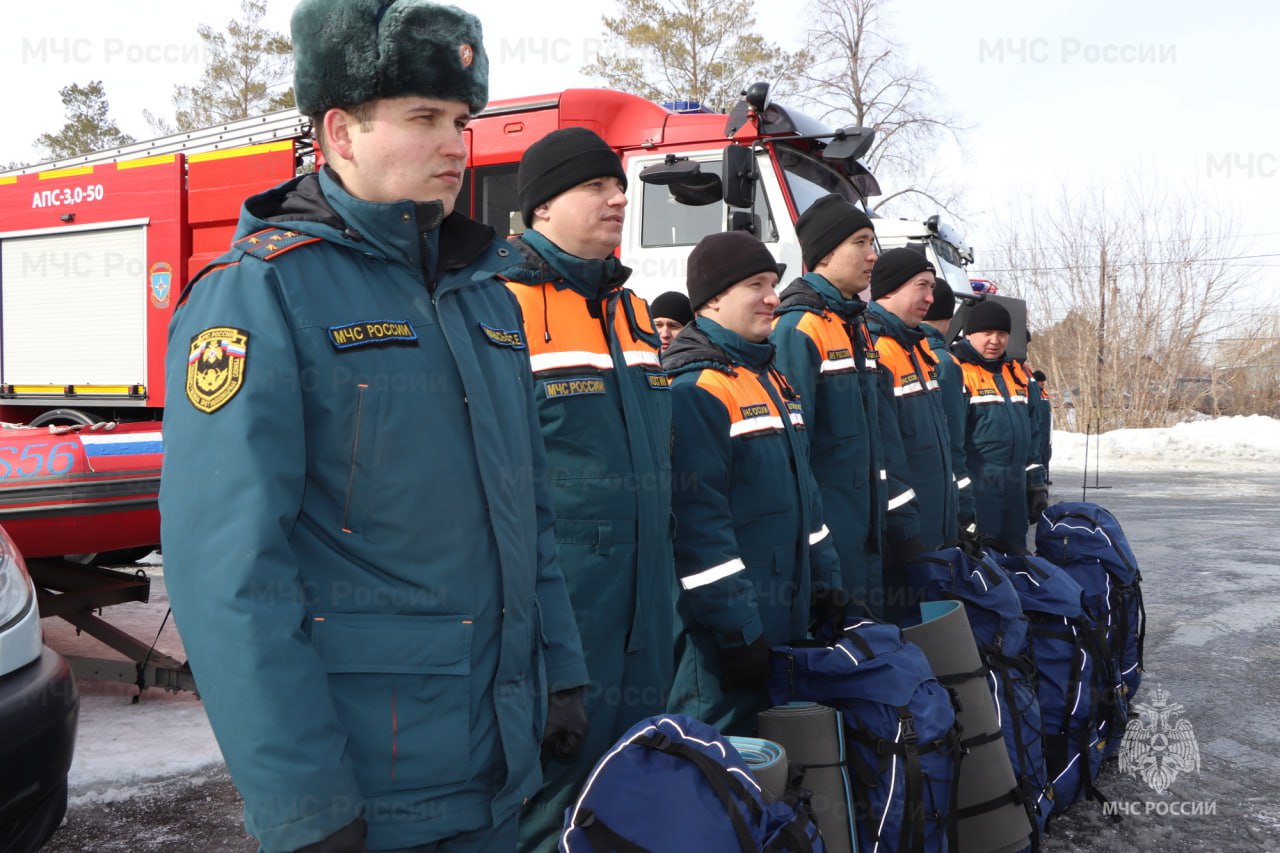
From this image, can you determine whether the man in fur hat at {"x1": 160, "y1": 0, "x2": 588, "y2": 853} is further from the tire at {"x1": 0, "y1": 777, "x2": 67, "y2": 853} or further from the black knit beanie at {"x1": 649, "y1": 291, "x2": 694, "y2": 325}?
the black knit beanie at {"x1": 649, "y1": 291, "x2": 694, "y2": 325}

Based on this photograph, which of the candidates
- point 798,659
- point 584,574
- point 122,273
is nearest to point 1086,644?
point 798,659

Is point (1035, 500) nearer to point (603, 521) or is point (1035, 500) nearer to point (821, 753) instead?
point (821, 753)

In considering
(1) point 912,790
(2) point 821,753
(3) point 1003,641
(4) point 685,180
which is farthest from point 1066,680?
(4) point 685,180

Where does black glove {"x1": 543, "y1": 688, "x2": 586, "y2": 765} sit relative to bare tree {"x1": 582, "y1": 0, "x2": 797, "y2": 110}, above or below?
below

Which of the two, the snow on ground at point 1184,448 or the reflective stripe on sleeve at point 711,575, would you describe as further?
the snow on ground at point 1184,448

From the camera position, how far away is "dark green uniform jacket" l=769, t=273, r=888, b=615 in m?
3.97

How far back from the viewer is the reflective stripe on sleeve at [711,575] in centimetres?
301

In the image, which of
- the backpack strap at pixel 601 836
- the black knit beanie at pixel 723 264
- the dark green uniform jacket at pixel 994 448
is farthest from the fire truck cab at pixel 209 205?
the backpack strap at pixel 601 836

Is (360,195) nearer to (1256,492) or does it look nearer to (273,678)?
(273,678)

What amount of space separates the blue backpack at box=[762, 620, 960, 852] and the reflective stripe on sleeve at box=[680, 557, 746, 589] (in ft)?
1.08

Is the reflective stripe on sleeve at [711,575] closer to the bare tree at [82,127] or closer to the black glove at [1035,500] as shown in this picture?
the black glove at [1035,500]

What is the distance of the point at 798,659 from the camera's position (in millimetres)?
3092

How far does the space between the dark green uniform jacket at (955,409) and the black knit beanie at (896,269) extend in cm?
57

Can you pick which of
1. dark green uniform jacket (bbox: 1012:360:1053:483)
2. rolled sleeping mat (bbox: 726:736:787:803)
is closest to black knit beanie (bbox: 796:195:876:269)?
rolled sleeping mat (bbox: 726:736:787:803)
